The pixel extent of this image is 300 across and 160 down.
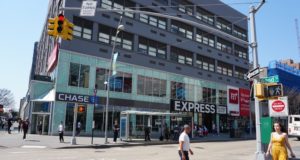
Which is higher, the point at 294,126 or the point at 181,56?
the point at 181,56

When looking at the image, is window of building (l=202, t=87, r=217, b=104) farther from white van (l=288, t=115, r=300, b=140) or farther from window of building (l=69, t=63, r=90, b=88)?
window of building (l=69, t=63, r=90, b=88)

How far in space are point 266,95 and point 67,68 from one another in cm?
2527

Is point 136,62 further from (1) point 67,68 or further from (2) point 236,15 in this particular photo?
(2) point 236,15

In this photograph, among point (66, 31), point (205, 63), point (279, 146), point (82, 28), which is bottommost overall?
point (279, 146)

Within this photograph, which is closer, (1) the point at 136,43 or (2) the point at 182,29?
(1) the point at 136,43

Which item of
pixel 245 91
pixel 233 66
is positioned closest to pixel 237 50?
pixel 233 66

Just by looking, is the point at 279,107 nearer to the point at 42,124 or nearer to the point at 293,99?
the point at 42,124

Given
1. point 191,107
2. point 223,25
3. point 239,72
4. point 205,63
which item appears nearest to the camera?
point 191,107

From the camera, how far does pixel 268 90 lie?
11938 millimetres

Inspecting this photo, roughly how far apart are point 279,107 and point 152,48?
2941cm

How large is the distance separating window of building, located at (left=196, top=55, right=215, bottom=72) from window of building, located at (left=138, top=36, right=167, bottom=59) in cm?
788

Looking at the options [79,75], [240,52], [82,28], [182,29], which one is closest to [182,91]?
[182,29]

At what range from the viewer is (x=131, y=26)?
3994cm

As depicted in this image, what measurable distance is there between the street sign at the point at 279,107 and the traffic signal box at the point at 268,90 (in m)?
2.68
